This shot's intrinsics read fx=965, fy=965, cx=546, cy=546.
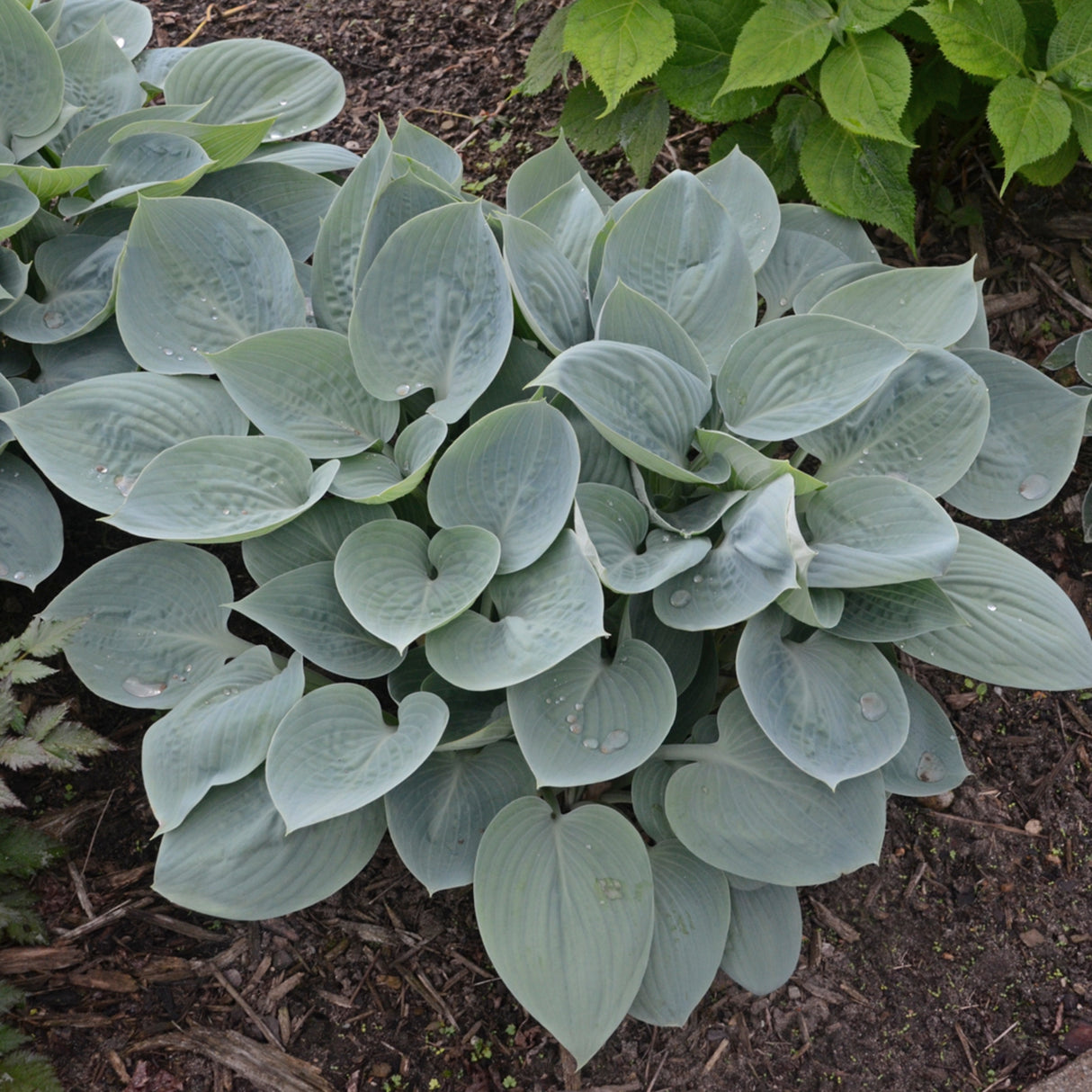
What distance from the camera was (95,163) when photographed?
212cm

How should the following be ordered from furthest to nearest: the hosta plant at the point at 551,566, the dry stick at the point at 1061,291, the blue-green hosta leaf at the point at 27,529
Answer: the dry stick at the point at 1061,291 → the blue-green hosta leaf at the point at 27,529 → the hosta plant at the point at 551,566

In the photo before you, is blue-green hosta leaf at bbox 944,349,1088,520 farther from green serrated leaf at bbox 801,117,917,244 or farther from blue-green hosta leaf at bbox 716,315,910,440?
green serrated leaf at bbox 801,117,917,244

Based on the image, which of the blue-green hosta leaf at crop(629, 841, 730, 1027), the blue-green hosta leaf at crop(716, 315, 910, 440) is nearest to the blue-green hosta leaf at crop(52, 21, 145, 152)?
the blue-green hosta leaf at crop(716, 315, 910, 440)

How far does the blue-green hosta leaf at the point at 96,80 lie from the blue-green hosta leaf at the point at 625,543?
1565 millimetres

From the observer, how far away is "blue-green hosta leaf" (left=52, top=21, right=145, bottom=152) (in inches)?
88.5

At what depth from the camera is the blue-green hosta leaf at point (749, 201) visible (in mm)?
1984

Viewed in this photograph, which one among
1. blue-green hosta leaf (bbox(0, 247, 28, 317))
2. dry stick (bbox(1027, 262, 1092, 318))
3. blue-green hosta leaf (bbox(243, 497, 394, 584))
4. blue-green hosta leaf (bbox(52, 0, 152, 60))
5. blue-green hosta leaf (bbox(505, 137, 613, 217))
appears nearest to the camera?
blue-green hosta leaf (bbox(243, 497, 394, 584))

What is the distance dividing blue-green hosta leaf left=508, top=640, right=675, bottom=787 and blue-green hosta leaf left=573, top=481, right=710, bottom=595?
0.13 m

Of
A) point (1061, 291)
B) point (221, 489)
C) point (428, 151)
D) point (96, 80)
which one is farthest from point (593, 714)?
point (1061, 291)

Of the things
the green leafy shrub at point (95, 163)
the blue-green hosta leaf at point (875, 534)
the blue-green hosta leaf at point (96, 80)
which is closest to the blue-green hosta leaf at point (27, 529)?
the green leafy shrub at point (95, 163)

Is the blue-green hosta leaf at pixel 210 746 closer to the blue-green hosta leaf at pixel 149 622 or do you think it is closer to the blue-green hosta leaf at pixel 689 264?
the blue-green hosta leaf at pixel 149 622

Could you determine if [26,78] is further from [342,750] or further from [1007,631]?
[1007,631]

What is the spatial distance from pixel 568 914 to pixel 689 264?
1182 mm

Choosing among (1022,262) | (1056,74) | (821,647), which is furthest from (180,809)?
(1022,262)
